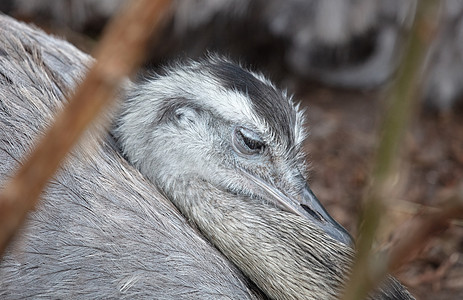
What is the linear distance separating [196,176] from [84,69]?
0.39 m

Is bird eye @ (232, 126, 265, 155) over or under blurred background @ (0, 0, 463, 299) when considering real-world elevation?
under

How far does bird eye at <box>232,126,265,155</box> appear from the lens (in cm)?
179

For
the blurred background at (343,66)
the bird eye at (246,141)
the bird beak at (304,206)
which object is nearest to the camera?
the bird beak at (304,206)

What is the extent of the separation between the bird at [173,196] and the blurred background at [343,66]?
1.05m

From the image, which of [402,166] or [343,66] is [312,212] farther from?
[343,66]

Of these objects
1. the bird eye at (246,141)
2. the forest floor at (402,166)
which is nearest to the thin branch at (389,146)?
the bird eye at (246,141)

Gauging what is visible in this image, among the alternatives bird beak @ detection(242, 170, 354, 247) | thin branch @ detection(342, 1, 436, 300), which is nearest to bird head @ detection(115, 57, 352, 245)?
bird beak @ detection(242, 170, 354, 247)

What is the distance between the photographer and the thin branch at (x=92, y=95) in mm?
616

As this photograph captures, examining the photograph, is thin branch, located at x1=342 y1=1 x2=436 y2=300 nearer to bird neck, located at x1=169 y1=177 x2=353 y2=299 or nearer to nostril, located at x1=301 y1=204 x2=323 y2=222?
bird neck, located at x1=169 y1=177 x2=353 y2=299

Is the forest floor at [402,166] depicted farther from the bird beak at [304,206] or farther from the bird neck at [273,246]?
the bird neck at [273,246]

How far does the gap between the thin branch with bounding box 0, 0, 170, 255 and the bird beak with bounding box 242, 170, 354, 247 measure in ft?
3.53

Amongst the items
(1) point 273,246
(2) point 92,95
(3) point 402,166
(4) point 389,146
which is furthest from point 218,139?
(3) point 402,166

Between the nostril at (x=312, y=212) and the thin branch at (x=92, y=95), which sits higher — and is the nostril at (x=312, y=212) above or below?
above

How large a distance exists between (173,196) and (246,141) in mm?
220
